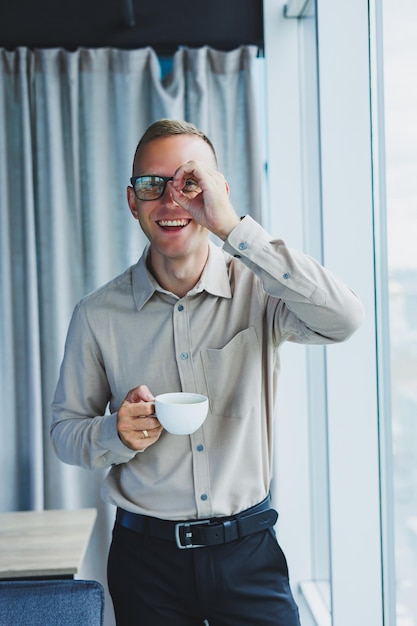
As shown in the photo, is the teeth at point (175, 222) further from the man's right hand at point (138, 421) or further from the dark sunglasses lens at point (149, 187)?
the man's right hand at point (138, 421)

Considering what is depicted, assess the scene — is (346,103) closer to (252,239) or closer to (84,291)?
(252,239)

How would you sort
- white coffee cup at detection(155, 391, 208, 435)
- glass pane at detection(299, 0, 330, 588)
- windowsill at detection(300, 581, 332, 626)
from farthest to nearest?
glass pane at detection(299, 0, 330, 588), windowsill at detection(300, 581, 332, 626), white coffee cup at detection(155, 391, 208, 435)

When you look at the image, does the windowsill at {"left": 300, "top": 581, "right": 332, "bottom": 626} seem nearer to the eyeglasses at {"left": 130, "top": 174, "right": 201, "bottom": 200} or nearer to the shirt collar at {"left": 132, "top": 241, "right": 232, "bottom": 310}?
the shirt collar at {"left": 132, "top": 241, "right": 232, "bottom": 310}

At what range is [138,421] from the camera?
137 centimetres

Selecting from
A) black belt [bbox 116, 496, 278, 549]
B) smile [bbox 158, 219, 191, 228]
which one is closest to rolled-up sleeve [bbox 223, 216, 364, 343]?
smile [bbox 158, 219, 191, 228]

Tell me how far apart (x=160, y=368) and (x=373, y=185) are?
830 millimetres

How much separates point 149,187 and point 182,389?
483 mm

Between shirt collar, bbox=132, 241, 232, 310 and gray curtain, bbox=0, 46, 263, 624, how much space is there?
1019mm

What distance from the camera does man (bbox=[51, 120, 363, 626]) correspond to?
1.45 m

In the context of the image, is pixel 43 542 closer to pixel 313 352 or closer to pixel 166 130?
pixel 313 352

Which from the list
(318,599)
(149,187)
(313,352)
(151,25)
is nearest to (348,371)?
(313,352)

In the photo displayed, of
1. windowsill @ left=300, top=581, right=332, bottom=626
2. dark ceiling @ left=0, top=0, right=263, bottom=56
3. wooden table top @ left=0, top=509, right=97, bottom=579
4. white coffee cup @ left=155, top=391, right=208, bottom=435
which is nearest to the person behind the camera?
white coffee cup @ left=155, top=391, right=208, bottom=435

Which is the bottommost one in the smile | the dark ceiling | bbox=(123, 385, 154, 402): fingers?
bbox=(123, 385, 154, 402): fingers

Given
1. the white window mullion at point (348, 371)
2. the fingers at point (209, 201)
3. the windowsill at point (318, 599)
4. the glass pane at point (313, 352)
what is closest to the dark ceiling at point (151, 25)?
the glass pane at point (313, 352)
